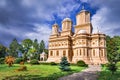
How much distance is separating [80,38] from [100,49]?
22.6 ft

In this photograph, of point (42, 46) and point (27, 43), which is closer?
point (27, 43)

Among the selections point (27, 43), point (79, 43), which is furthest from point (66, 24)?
point (27, 43)

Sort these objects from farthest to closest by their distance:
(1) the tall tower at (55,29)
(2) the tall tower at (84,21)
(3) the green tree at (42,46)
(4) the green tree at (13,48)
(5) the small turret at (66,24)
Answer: (3) the green tree at (42,46) < (4) the green tree at (13,48) < (1) the tall tower at (55,29) < (5) the small turret at (66,24) < (2) the tall tower at (84,21)

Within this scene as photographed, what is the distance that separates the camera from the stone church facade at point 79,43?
42500 millimetres

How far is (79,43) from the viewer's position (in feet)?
143

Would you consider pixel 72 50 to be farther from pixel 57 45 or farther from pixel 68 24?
pixel 68 24

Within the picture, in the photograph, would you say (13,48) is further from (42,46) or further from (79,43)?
(79,43)

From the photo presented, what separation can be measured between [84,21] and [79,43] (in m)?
9.55

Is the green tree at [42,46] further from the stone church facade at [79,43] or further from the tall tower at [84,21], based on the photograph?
the tall tower at [84,21]

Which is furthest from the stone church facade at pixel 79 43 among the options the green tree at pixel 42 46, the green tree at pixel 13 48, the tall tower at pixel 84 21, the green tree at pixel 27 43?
the green tree at pixel 13 48

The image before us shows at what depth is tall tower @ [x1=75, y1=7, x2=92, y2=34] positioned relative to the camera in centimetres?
4802

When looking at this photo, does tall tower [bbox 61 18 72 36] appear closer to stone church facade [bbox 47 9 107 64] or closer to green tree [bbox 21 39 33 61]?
stone church facade [bbox 47 9 107 64]

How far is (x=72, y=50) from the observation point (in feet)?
158

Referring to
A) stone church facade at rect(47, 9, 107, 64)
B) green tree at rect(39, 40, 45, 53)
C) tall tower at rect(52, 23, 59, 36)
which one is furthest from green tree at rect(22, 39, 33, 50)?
tall tower at rect(52, 23, 59, 36)
